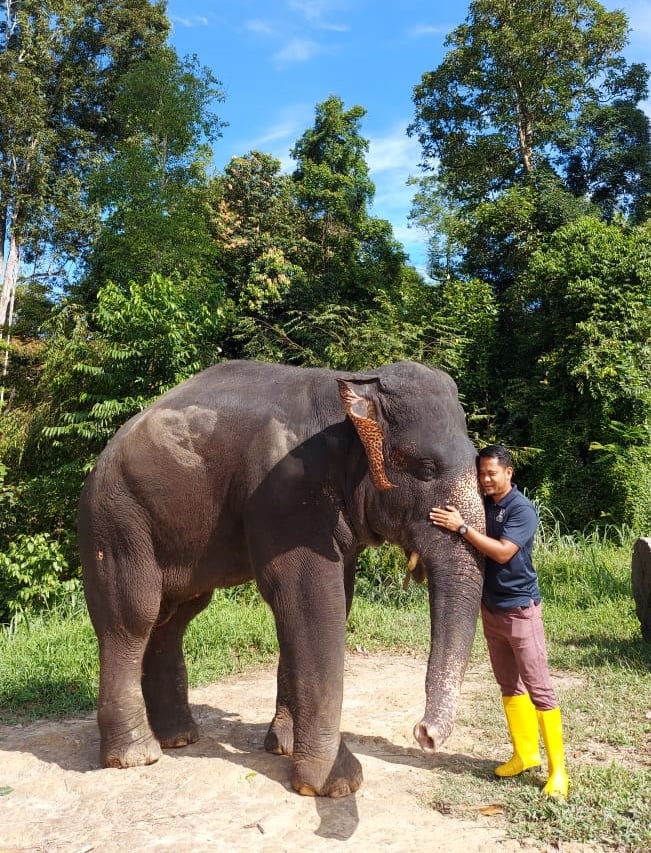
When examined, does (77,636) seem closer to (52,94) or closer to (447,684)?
(447,684)

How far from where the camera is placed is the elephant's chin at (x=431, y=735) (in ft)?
9.12

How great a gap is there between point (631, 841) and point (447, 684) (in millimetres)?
995

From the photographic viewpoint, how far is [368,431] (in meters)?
3.34

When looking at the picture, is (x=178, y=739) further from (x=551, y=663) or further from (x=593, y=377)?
(x=593, y=377)

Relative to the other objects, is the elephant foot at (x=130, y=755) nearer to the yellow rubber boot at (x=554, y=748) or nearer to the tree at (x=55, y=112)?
the yellow rubber boot at (x=554, y=748)

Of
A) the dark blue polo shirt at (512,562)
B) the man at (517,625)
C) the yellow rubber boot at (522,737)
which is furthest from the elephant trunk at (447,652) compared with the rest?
the yellow rubber boot at (522,737)

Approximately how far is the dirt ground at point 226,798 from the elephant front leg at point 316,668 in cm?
11

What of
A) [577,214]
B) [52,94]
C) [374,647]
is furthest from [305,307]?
[374,647]

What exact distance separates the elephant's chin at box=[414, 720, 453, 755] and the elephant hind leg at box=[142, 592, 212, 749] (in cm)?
190

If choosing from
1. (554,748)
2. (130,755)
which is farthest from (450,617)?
(130,755)

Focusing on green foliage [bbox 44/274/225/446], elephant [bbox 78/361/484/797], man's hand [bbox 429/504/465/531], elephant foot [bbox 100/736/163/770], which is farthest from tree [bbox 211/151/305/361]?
man's hand [bbox 429/504/465/531]

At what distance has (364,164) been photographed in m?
22.6

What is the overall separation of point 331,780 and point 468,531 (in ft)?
4.42

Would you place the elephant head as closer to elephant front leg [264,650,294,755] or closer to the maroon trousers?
the maroon trousers
